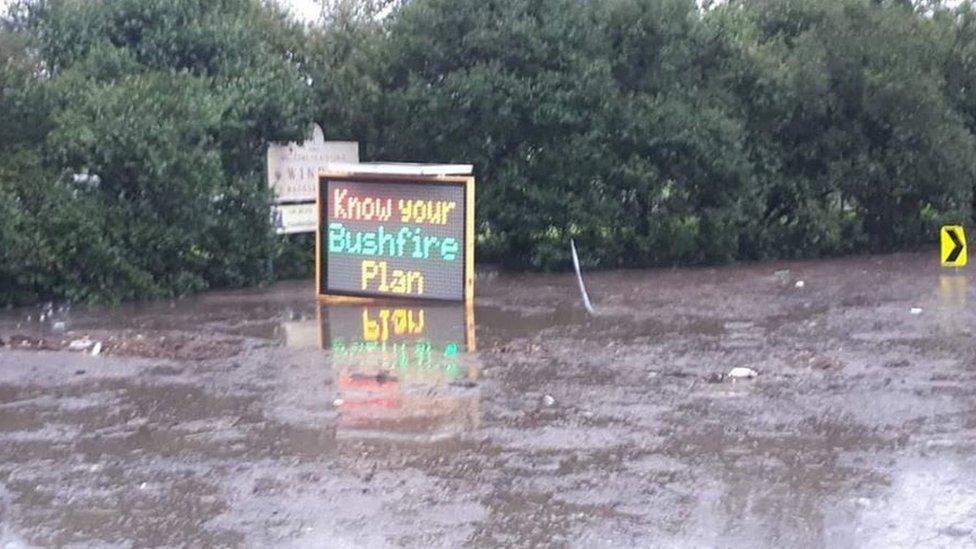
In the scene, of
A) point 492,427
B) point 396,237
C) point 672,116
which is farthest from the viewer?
point 672,116

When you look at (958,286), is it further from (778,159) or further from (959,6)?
(959,6)

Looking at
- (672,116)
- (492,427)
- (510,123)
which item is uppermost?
(672,116)

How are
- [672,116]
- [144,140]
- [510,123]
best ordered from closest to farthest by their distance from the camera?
[144,140]
[510,123]
[672,116]

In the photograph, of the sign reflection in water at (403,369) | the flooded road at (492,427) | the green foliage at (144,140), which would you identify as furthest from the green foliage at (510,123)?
the sign reflection in water at (403,369)

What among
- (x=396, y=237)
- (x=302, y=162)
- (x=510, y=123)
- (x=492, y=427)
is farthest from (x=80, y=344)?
(x=510, y=123)

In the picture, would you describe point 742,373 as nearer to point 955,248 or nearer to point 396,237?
point 396,237

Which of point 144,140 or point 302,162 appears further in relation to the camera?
point 302,162

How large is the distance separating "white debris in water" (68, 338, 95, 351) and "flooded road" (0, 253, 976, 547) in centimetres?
3

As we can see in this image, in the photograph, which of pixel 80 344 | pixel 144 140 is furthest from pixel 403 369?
pixel 144 140

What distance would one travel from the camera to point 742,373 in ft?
36.8

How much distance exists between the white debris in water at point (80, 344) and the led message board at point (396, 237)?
3.53 meters

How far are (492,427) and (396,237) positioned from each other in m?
6.51

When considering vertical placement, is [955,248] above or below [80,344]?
above

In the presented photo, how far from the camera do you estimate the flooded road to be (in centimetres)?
736
